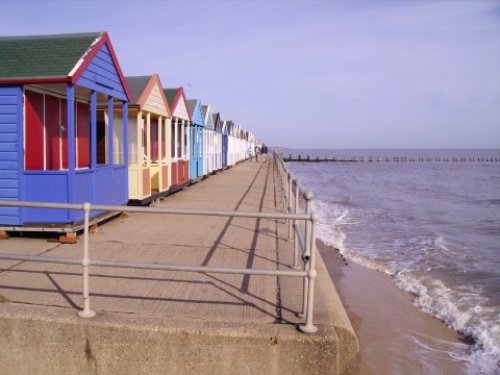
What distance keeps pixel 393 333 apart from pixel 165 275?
131 inches

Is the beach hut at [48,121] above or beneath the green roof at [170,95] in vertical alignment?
beneath

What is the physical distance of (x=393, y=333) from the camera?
21.7ft

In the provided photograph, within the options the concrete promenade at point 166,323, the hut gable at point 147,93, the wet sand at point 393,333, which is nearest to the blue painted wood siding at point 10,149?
the concrete promenade at point 166,323

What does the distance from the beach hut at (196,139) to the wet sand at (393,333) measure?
1026 cm

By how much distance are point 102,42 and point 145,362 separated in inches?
248

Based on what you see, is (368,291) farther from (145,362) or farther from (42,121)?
(42,121)

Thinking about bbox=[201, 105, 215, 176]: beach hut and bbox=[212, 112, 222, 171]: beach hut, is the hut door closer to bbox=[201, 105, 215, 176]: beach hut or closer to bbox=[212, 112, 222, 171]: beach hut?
bbox=[201, 105, 215, 176]: beach hut

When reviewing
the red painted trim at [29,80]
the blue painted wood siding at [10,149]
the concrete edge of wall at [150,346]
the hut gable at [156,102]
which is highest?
the hut gable at [156,102]

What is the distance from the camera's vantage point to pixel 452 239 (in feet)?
48.6

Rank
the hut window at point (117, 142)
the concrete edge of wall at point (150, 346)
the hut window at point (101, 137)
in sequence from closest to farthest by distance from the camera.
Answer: the concrete edge of wall at point (150, 346) < the hut window at point (101, 137) < the hut window at point (117, 142)

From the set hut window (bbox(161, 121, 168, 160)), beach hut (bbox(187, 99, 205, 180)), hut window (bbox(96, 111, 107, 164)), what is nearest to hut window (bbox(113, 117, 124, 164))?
hut window (bbox(96, 111, 107, 164))

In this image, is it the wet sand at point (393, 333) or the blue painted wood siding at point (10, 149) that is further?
the blue painted wood siding at point (10, 149)

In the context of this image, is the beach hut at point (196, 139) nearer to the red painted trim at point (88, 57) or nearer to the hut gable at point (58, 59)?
the hut gable at point (58, 59)

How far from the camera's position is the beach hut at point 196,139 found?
1852 centimetres
